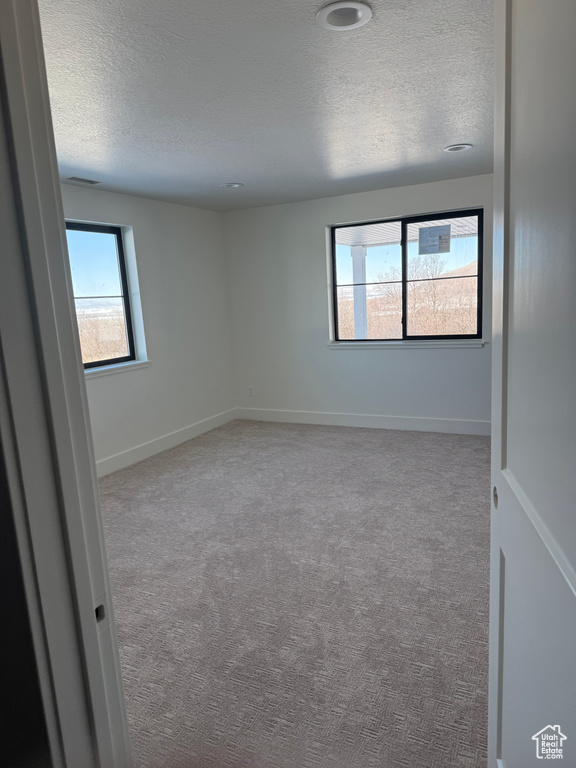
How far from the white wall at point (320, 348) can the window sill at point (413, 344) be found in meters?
0.05

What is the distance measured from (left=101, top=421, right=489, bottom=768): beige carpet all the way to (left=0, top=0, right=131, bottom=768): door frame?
3.39 feet

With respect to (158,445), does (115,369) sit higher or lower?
higher

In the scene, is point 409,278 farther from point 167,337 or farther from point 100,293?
point 100,293

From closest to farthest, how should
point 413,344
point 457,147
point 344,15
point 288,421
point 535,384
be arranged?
point 535,384, point 344,15, point 457,147, point 413,344, point 288,421

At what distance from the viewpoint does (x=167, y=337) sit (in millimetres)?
4934

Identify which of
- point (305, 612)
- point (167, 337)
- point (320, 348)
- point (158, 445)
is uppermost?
point (167, 337)

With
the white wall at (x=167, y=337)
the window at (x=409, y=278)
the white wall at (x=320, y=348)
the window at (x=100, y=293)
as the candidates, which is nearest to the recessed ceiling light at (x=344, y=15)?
the white wall at (x=167, y=337)

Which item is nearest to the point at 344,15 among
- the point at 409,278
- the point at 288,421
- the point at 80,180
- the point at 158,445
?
the point at 80,180

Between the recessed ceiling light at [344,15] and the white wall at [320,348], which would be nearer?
the recessed ceiling light at [344,15]

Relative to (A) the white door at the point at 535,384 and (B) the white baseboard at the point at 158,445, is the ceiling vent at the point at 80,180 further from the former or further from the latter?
(A) the white door at the point at 535,384

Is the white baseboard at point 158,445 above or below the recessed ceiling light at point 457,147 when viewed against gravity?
below

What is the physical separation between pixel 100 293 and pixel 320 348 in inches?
92.0

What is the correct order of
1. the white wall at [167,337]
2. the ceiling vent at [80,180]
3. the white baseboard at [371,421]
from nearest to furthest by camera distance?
the ceiling vent at [80,180]
the white wall at [167,337]
the white baseboard at [371,421]

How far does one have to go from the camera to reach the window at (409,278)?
15.3 feet
